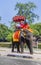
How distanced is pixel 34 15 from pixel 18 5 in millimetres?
3162

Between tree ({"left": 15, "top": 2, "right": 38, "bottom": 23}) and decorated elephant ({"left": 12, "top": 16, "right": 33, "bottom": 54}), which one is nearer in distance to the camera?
decorated elephant ({"left": 12, "top": 16, "right": 33, "bottom": 54})

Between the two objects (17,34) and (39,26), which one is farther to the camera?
(39,26)

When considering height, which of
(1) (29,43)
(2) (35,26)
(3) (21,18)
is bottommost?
(1) (29,43)

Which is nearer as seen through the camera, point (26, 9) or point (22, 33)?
point (22, 33)

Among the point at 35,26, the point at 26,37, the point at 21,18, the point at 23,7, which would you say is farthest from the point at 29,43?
the point at 35,26

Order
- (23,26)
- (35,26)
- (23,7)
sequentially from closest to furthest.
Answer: (23,26)
(23,7)
(35,26)

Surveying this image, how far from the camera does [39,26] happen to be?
56125 millimetres

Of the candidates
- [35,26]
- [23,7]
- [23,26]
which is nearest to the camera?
[23,26]

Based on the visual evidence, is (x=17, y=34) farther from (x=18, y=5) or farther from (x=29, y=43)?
(x=18, y=5)

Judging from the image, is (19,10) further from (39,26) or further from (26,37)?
(26,37)

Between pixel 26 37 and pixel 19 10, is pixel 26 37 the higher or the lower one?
the lower one

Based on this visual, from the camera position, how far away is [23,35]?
67.7 feet

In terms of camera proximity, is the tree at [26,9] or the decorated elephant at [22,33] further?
the tree at [26,9]

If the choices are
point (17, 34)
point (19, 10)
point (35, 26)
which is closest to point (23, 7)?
Answer: point (19, 10)
